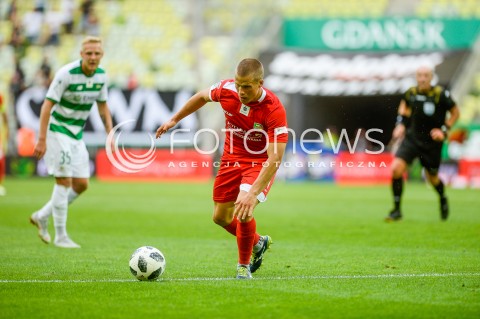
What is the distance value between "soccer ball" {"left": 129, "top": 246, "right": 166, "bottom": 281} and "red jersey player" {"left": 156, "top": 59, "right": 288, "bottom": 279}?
73 centimetres

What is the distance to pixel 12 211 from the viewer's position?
48.9 feet

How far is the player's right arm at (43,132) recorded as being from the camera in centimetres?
932

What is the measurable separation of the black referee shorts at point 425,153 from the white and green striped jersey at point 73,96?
17.9 feet

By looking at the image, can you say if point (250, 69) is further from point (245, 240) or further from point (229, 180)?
point (245, 240)

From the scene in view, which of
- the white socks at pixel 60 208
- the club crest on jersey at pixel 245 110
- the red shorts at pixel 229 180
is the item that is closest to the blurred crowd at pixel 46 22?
the white socks at pixel 60 208

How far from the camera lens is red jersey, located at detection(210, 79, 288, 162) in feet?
23.3

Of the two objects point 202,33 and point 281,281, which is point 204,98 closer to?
point 281,281

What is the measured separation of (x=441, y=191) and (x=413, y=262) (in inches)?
210

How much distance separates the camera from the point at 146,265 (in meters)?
6.94

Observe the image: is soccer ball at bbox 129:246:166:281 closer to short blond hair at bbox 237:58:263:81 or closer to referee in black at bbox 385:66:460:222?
short blond hair at bbox 237:58:263:81

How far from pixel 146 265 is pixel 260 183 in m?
1.18

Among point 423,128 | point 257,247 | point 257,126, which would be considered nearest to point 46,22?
point 423,128

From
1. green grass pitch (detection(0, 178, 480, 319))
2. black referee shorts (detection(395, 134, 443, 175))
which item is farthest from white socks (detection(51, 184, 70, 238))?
black referee shorts (detection(395, 134, 443, 175))

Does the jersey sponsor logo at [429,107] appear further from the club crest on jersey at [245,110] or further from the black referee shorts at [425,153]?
the club crest on jersey at [245,110]
